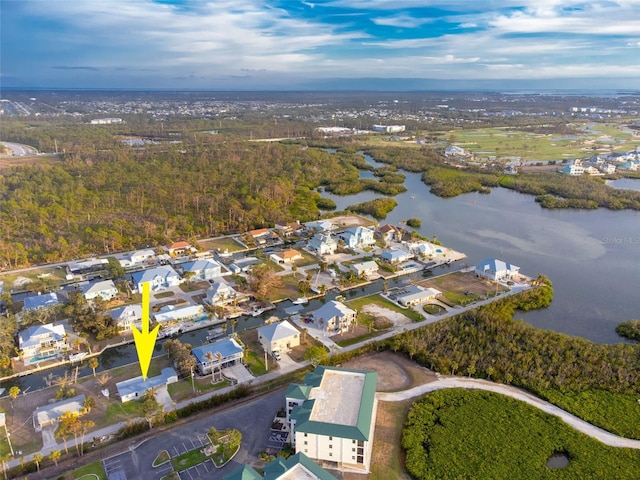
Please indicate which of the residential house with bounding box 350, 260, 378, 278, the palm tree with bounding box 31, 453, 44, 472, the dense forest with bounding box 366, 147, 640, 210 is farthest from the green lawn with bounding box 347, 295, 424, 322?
the dense forest with bounding box 366, 147, 640, 210

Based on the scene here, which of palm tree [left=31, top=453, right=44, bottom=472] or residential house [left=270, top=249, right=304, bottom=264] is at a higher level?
residential house [left=270, top=249, right=304, bottom=264]

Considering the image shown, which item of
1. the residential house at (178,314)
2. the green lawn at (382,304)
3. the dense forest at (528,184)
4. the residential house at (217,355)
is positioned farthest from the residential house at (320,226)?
the dense forest at (528,184)

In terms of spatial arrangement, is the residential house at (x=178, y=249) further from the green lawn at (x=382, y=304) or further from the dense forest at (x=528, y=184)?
the dense forest at (x=528, y=184)

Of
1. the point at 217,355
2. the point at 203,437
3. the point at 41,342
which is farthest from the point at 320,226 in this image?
the point at 203,437

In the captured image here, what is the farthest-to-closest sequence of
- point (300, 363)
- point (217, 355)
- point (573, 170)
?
point (573, 170) → point (300, 363) → point (217, 355)

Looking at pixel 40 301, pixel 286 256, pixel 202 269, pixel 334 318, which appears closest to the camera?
pixel 334 318

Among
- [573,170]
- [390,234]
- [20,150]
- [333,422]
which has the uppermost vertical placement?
[20,150]

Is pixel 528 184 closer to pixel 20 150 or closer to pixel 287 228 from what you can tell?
pixel 287 228

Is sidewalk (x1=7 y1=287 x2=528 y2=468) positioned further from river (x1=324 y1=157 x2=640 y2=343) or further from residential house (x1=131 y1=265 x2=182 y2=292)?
residential house (x1=131 y1=265 x2=182 y2=292)
